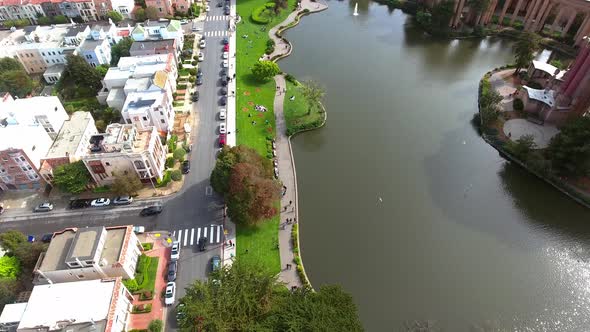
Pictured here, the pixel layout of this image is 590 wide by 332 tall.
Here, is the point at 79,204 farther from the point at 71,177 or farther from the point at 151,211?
the point at 151,211

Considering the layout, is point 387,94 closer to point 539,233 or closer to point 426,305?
point 539,233

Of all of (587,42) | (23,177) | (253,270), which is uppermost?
(587,42)

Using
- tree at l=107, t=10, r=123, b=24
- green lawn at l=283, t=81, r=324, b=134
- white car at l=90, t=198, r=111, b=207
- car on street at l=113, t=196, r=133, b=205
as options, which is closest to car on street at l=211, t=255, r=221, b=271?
car on street at l=113, t=196, r=133, b=205

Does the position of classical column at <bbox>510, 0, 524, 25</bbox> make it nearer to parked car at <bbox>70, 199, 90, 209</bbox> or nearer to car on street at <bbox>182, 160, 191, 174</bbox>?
car on street at <bbox>182, 160, 191, 174</bbox>

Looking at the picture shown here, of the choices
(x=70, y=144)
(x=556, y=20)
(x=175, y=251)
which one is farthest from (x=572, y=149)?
(x=70, y=144)

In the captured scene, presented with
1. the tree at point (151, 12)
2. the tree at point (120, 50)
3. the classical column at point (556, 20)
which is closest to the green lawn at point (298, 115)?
the tree at point (120, 50)

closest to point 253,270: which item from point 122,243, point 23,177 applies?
point 122,243
